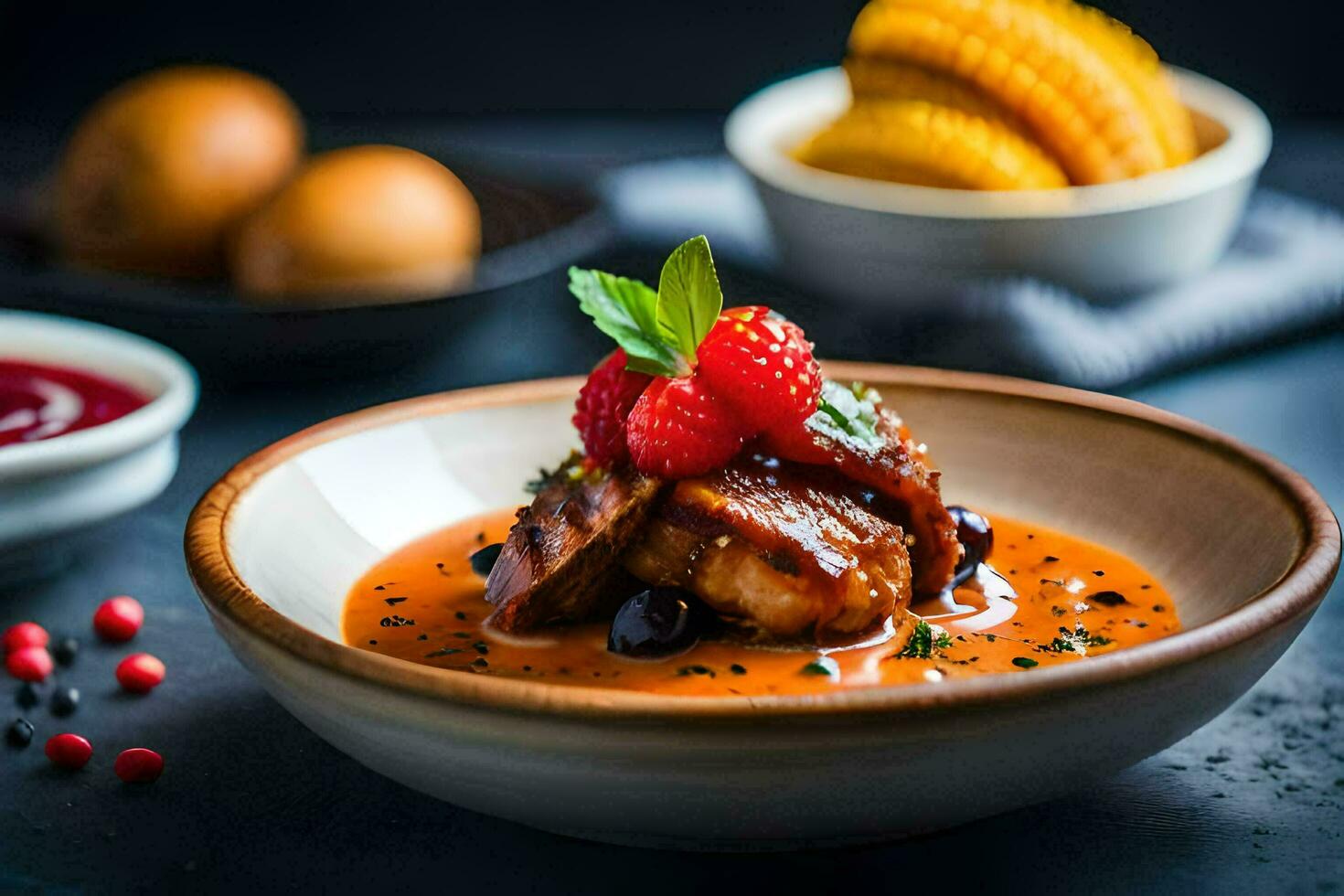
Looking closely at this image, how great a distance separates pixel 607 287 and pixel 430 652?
1.93 ft

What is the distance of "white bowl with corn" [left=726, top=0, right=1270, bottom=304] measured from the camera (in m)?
3.97

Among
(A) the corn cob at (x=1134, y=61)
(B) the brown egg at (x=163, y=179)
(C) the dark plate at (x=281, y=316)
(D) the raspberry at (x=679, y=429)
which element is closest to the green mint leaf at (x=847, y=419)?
(D) the raspberry at (x=679, y=429)

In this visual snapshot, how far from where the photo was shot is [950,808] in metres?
1.86

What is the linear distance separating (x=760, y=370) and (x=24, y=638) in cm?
132

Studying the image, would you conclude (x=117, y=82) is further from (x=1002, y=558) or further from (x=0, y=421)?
(x=1002, y=558)

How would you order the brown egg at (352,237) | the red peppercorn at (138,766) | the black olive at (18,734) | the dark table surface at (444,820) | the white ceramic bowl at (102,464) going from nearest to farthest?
1. the dark table surface at (444,820)
2. the red peppercorn at (138,766)
3. the black olive at (18,734)
4. the white ceramic bowl at (102,464)
5. the brown egg at (352,237)

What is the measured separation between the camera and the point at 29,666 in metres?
2.63


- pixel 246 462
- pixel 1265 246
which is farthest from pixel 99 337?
pixel 1265 246

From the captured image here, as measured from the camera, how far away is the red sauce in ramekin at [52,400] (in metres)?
3.18

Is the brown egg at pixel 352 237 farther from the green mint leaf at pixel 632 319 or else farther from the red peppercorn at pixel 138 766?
the red peppercorn at pixel 138 766

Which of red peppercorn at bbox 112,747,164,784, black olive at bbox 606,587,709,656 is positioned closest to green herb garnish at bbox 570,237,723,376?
black olive at bbox 606,587,709,656

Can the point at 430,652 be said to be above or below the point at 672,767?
below

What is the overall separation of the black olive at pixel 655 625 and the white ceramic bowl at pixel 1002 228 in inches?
77.5

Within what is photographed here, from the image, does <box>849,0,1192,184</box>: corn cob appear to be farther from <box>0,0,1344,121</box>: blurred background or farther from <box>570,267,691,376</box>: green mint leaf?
<box>0,0,1344,121</box>: blurred background
